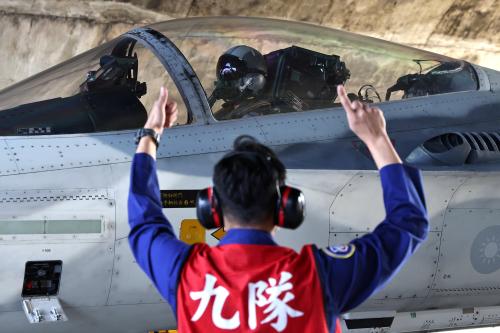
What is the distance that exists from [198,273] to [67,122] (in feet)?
7.83

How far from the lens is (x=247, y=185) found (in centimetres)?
231

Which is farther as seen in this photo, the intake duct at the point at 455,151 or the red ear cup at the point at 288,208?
the intake duct at the point at 455,151

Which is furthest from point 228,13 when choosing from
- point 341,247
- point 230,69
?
point 341,247

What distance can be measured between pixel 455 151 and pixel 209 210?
8.79ft

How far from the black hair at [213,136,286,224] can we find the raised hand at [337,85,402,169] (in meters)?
0.35

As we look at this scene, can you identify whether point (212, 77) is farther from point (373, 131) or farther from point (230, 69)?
point (373, 131)

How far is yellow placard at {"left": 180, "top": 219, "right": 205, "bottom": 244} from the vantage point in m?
4.32

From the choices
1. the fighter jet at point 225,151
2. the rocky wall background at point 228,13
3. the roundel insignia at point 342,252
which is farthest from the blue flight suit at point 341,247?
the rocky wall background at point 228,13

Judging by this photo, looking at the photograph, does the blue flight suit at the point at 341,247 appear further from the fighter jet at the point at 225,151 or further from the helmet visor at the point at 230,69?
the helmet visor at the point at 230,69

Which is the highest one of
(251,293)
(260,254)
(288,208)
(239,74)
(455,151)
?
(239,74)

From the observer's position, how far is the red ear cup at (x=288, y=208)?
7.86 feet

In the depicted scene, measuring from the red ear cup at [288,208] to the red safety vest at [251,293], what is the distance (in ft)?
0.29

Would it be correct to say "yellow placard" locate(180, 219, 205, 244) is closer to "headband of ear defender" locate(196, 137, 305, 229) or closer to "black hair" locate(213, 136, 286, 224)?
"headband of ear defender" locate(196, 137, 305, 229)

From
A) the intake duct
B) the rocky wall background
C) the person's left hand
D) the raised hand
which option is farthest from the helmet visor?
the rocky wall background
